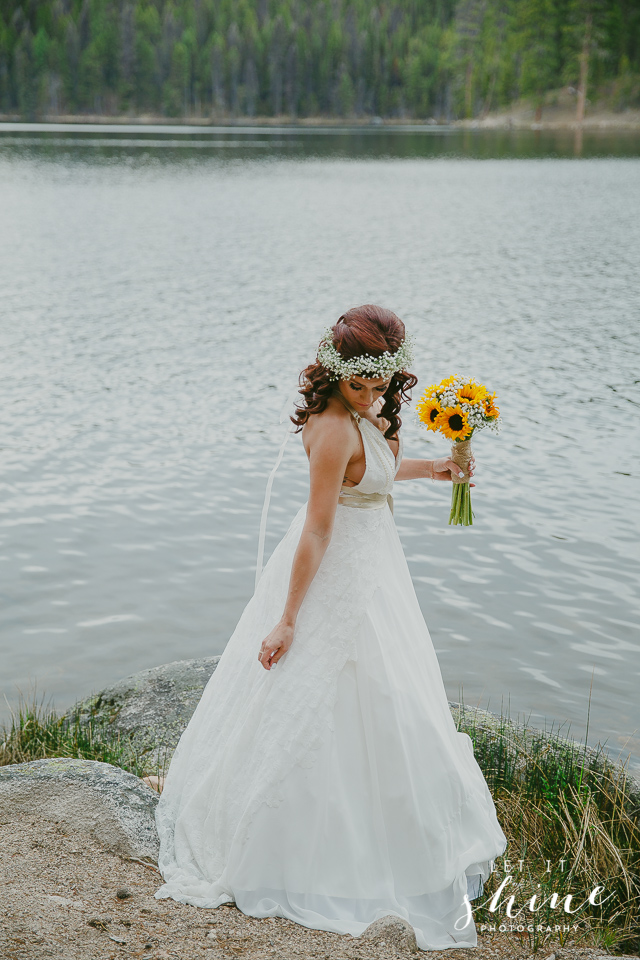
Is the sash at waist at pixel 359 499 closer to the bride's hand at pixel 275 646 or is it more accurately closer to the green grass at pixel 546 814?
the bride's hand at pixel 275 646

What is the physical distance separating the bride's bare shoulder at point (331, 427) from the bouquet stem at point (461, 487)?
2.00ft

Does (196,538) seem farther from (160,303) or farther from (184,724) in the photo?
(160,303)

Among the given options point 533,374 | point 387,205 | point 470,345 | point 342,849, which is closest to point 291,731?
point 342,849

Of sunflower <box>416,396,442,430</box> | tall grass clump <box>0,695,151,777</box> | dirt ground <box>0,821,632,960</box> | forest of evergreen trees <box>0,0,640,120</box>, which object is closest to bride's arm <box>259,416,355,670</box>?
sunflower <box>416,396,442,430</box>

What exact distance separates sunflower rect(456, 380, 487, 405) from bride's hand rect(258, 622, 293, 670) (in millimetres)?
1251

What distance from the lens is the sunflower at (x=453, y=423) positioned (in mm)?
3812

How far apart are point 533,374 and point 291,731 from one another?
40.1ft

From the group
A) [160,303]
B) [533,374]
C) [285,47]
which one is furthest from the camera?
[285,47]

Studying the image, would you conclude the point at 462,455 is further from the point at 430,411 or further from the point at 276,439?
the point at 276,439

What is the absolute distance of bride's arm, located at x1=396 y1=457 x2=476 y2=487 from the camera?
13.1 feet

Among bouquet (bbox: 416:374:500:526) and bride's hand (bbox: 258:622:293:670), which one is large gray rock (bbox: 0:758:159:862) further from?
bouquet (bbox: 416:374:500:526)

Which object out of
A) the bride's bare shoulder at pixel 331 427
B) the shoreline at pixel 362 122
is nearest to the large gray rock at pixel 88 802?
the bride's bare shoulder at pixel 331 427

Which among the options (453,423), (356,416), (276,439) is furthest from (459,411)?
(276,439)

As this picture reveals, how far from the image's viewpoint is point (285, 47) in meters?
144
